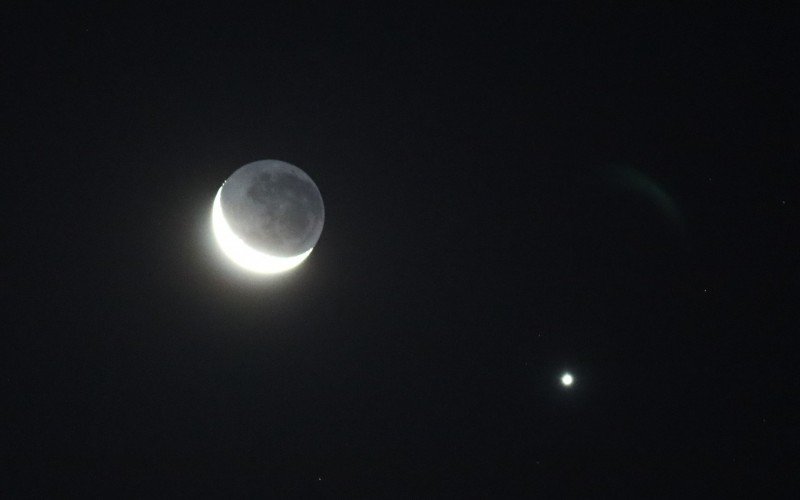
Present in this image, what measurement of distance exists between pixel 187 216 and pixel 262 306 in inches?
55.2

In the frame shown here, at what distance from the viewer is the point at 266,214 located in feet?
18.8

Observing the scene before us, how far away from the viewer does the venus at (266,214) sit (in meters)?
5.65

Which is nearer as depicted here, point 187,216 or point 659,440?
point 187,216

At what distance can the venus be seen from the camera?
18.5ft

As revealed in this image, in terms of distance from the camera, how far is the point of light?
5.73 metres

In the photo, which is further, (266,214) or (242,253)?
(242,253)

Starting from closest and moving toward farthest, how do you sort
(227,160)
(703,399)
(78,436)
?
(227,160) < (78,436) < (703,399)

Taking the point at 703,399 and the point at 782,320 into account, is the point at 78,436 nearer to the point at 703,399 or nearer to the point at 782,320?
the point at 703,399

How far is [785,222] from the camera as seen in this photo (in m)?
6.48

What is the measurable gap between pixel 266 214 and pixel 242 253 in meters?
0.53

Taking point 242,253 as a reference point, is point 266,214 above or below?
above

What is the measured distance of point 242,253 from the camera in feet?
19.2

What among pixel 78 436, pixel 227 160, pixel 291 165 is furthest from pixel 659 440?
pixel 78 436

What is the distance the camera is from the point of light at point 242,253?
5734mm
